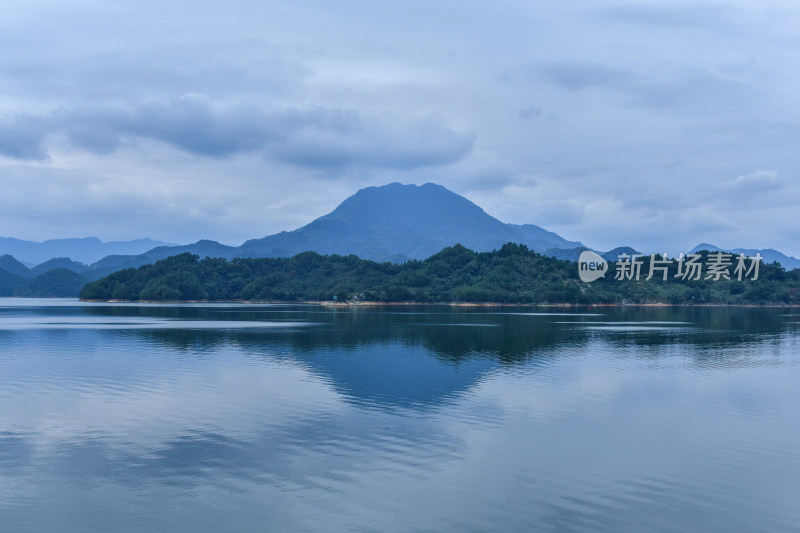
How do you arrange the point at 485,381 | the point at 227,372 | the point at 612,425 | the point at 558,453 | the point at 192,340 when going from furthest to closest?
the point at 192,340 < the point at 227,372 < the point at 485,381 < the point at 612,425 < the point at 558,453

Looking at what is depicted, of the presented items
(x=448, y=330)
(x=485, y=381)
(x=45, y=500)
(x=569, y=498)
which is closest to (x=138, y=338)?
(x=448, y=330)

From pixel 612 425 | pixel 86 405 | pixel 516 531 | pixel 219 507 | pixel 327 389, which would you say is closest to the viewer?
pixel 516 531

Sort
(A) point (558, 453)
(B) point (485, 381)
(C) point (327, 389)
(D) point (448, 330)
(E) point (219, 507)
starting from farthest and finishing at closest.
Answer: (D) point (448, 330) < (B) point (485, 381) < (C) point (327, 389) < (A) point (558, 453) < (E) point (219, 507)

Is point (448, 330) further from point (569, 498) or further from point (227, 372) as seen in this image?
point (569, 498)

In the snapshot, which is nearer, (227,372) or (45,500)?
(45,500)

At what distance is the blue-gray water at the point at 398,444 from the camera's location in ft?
69.7

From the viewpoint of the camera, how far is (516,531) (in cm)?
1973

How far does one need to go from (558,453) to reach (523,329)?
79.4 metres

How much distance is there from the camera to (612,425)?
3469cm

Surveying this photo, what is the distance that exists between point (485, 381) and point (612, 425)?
15356 mm

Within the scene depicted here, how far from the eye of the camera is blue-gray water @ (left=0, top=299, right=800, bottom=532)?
2125cm

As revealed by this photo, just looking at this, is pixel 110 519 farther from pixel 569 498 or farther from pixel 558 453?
pixel 558 453

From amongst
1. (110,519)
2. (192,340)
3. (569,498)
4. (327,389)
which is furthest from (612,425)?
(192,340)

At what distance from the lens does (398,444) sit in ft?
98.6
